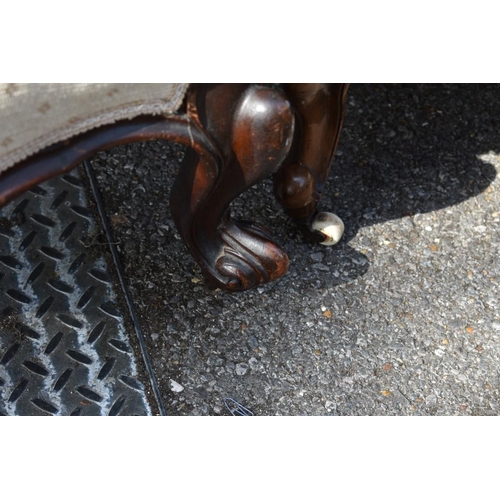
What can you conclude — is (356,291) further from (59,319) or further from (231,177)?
(59,319)

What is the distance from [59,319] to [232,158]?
0.65m

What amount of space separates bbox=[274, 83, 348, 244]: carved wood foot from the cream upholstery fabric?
1.30 ft

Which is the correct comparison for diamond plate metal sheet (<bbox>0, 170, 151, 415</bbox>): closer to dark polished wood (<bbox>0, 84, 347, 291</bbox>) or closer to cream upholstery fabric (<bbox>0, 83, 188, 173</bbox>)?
dark polished wood (<bbox>0, 84, 347, 291</bbox>)

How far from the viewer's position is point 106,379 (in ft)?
4.74

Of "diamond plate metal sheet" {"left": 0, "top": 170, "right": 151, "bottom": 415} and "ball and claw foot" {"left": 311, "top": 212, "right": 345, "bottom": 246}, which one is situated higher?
"ball and claw foot" {"left": 311, "top": 212, "right": 345, "bottom": 246}

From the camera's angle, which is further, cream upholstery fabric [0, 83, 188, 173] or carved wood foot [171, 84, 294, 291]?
carved wood foot [171, 84, 294, 291]

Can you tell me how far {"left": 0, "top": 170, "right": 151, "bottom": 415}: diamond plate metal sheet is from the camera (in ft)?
4.64

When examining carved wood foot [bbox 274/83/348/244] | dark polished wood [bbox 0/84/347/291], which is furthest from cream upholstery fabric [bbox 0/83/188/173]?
carved wood foot [bbox 274/83/348/244]

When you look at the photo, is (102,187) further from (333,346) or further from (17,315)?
(333,346)

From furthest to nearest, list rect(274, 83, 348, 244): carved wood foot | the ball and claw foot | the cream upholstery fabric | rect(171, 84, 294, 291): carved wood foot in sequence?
1. the ball and claw foot
2. rect(274, 83, 348, 244): carved wood foot
3. rect(171, 84, 294, 291): carved wood foot
4. the cream upholstery fabric

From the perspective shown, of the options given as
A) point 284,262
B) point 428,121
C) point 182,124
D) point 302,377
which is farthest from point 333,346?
point 428,121

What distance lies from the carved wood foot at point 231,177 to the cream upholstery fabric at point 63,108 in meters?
0.06

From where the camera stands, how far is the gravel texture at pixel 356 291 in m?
1.45

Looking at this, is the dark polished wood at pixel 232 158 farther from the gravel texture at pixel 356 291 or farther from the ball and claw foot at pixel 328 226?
the gravel texture at pixel 356 291
